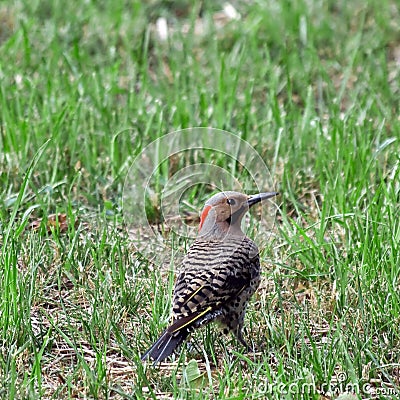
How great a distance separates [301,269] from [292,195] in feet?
2.32

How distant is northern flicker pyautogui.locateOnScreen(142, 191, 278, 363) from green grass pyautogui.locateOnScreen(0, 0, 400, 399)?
12 cm

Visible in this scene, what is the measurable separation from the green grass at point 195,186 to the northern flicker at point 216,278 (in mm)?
124

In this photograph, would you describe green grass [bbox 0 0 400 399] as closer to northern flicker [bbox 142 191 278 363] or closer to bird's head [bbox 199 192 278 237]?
northern flicker [bbox 142 191 278 363]

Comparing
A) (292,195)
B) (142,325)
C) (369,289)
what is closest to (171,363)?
(142,325)

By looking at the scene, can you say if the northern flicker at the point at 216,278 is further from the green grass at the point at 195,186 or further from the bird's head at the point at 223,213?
the green grass at the point at 195,186

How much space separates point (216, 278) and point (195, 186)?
5.48ft

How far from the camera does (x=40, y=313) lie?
412cm

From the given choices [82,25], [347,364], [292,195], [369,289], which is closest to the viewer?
[347,364]

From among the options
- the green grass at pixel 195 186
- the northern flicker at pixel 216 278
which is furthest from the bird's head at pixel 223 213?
the green grass at pixel 195 186

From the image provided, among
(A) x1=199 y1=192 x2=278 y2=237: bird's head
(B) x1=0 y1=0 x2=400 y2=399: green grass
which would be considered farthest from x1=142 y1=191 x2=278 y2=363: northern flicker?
(B) x1=0 y1=0 x2=400 y2=399: green grass

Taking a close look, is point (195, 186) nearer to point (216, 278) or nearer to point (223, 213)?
point (223, 213)

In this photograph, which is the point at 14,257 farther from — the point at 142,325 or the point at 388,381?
the point at 388,381

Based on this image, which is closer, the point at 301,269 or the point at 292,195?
the point at 301,269

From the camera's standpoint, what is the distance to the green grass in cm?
368
